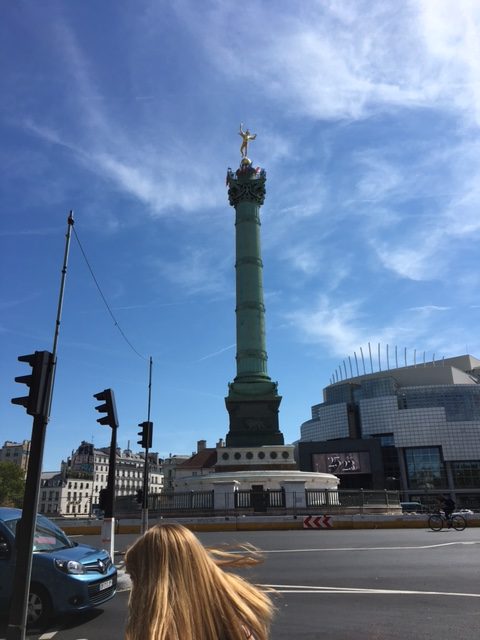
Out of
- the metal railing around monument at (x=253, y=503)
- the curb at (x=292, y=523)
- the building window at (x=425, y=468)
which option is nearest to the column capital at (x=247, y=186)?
the metal railing around monument at (x=253, y=503)

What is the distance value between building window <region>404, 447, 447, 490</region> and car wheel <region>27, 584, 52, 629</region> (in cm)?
9404

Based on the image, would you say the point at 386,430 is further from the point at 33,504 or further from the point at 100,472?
the point at 33,504

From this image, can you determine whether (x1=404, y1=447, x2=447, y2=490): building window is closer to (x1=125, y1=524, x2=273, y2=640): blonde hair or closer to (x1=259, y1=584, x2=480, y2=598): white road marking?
(x1=259, y1=584, x2=480, y2=598): white road marking

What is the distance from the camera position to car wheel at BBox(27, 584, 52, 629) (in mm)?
7441

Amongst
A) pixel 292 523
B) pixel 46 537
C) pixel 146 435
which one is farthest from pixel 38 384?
pixel 292 523

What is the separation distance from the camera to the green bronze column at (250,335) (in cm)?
4659

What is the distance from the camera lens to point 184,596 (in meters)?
1.89

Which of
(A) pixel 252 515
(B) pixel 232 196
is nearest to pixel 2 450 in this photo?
(B) pixel 232 196

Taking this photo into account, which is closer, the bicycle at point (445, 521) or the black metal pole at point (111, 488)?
the black metal pole at point (111, 488)

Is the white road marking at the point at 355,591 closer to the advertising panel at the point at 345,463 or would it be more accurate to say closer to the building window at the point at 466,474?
the advertising panel at the point at 345,463

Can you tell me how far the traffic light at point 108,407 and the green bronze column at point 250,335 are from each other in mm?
32628

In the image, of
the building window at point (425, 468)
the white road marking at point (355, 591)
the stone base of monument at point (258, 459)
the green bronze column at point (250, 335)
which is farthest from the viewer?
the building window at point (425, 468)

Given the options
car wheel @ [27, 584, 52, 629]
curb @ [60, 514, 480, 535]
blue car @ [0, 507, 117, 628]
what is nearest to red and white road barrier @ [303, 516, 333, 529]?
curb @ [60, 514, 480, 535]

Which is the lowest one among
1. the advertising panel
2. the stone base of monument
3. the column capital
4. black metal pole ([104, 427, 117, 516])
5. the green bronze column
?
black metal pole ([104, 427, 117, 516])
